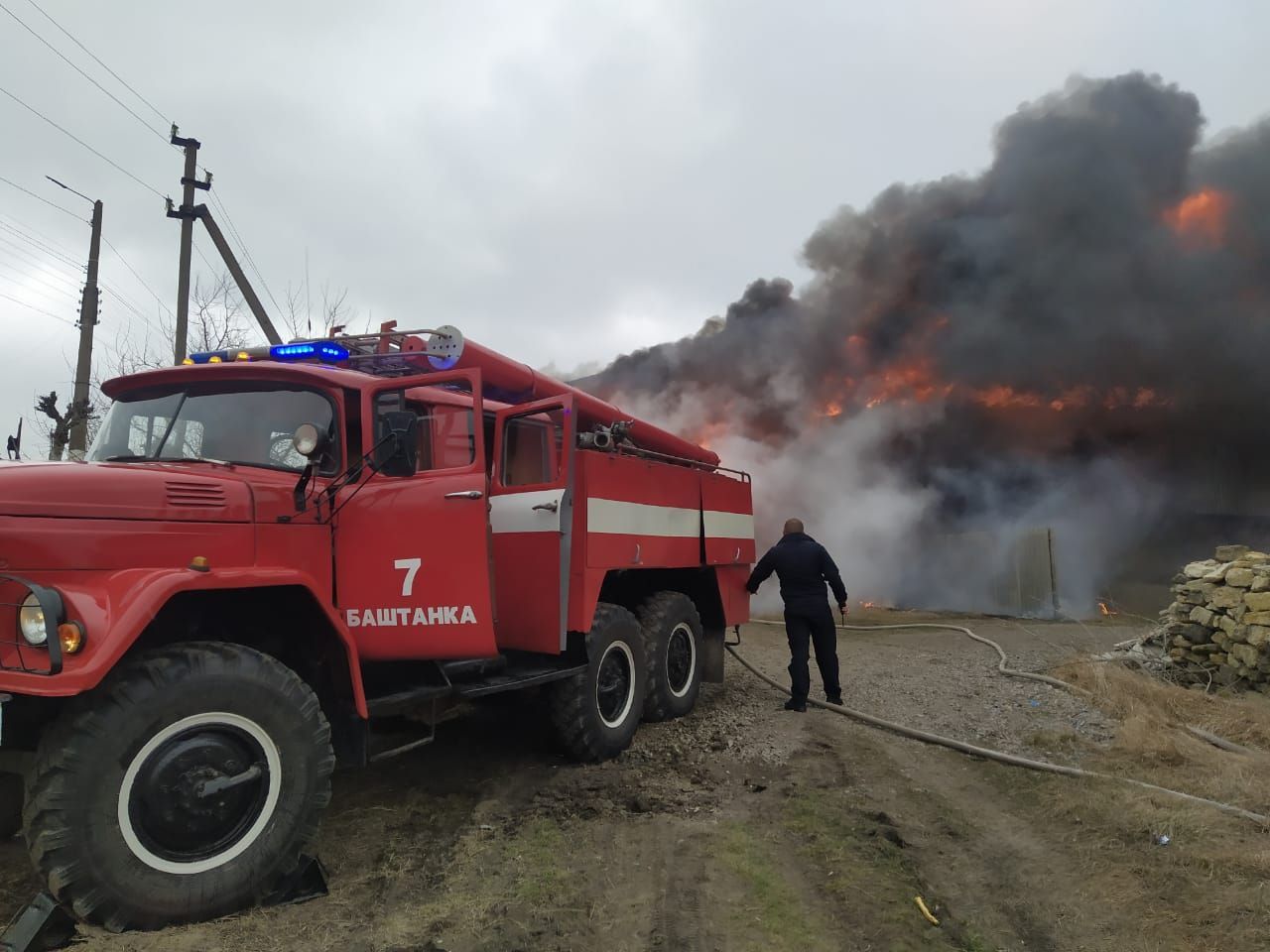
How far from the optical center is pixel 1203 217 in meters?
21.2

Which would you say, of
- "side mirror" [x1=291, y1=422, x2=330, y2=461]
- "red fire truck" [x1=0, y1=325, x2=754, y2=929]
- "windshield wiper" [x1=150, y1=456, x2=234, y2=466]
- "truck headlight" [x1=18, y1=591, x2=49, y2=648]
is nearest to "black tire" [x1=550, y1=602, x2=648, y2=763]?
"red fire truck" [x1=0, y1=325, x2=754, y2=929]

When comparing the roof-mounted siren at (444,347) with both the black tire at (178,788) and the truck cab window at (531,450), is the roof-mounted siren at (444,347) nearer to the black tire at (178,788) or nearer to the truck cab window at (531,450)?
the truck cab window at (531,450)

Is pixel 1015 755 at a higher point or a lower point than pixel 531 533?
lower

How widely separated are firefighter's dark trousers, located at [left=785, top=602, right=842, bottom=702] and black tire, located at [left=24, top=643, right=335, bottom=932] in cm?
505

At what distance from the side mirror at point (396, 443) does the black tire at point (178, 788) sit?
1.18 m

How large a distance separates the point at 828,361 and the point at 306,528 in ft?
71.3

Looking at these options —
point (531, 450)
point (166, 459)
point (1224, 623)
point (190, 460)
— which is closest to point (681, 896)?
point (531, 450)

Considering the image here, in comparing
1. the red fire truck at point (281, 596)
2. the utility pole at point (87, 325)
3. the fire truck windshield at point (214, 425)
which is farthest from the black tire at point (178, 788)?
the utility pole at point (87, 325)

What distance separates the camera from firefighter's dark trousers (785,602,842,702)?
24.6 ft

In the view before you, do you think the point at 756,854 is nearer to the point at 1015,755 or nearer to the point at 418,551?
the point at 418,551

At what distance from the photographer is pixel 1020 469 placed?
22.7 metres

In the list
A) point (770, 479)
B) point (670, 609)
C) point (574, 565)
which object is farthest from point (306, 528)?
point (770, 479)

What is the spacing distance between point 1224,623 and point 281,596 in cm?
979

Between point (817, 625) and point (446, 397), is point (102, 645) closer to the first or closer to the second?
point (446, 397)
